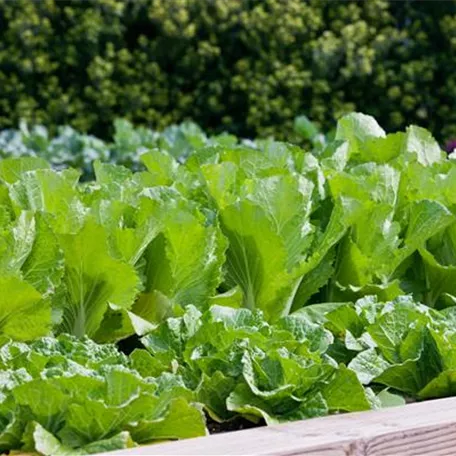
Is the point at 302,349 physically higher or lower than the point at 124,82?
higher

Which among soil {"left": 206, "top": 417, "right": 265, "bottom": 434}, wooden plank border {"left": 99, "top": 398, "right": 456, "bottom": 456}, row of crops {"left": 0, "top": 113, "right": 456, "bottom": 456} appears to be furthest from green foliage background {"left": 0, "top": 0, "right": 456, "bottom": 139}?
wooden plank border {"left": 99, "top": 398, "right": 456, "bottom": 456}

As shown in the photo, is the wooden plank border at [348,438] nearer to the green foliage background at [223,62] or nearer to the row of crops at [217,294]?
the row of crops at [217,294]

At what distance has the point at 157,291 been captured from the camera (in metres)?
2.43

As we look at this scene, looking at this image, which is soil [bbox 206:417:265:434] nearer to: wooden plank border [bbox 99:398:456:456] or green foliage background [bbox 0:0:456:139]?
wooden plank border [bbox 99:398:456:456]

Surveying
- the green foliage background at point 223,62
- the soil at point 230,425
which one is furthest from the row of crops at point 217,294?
the green foliage background at point 223,62

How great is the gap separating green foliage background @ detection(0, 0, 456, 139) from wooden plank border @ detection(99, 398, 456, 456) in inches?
352

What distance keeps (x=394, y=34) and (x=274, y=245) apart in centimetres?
876

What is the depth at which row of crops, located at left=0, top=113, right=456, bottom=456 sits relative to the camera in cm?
187

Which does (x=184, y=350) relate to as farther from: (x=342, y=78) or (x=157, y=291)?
(x=342, y=78)

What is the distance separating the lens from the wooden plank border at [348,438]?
172 centimetres

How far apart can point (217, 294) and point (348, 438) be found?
2.69 ft

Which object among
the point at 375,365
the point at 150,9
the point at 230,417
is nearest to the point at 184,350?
the point at 230,417

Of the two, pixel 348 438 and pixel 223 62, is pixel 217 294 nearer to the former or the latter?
pixel 348 438

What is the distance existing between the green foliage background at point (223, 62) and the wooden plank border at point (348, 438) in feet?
29.3
